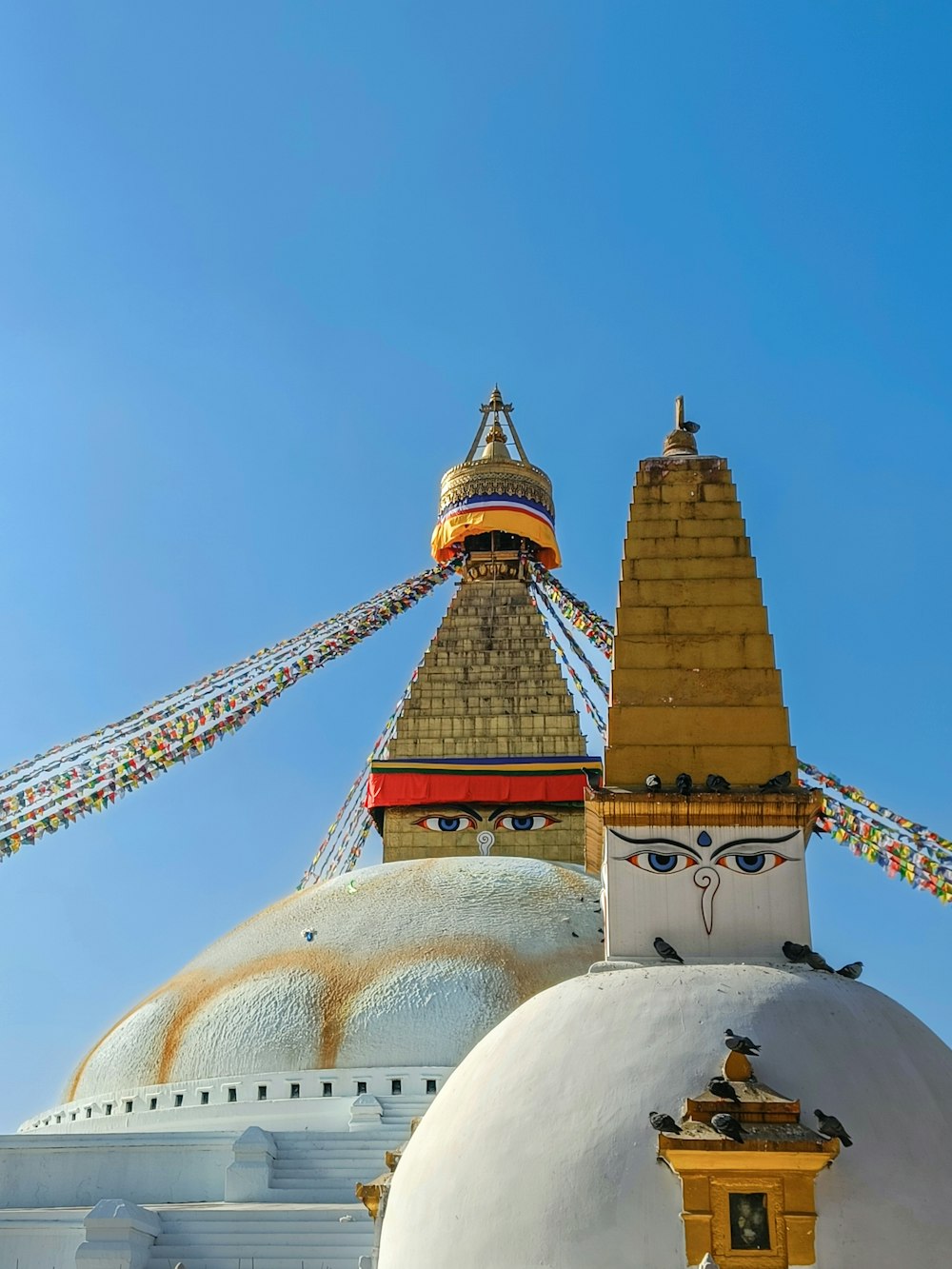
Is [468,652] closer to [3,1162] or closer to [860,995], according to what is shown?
[3,1162]

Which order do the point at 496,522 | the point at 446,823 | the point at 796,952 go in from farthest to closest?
1. the point at 496,522
2. the point at 446,823
3. the point at 796,952

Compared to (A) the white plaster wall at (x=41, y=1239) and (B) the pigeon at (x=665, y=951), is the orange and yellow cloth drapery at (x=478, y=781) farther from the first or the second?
(B) the pigeon at (x=665, y=951)

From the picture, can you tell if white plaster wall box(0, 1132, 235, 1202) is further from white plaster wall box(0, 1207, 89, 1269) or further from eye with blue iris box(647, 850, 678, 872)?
eye with blue iris box(647, 850, 678, 872)

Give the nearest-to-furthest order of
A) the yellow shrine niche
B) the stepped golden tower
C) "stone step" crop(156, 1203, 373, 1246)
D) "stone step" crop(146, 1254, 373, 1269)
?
the yellow shrine niche, "stone step" crop(146, 1254, 373, 1269), "stone step" crop(156, 1203, 373, 1246), the stepped golden tower

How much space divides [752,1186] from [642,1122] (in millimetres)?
548

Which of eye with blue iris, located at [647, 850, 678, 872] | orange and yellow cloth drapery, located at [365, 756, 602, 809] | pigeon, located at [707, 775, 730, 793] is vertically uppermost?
orange and yellow cloth drapery, located at [365, 756, 602, 809]

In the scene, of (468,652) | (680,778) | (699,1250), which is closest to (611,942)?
(680,778)

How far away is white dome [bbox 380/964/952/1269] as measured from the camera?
650 cm

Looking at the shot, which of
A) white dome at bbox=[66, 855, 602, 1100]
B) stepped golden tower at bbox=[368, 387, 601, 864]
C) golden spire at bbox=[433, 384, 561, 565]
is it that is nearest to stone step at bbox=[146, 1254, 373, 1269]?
white dome at bbox=[66, 855, 602, 1100]

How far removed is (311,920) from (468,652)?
758cm

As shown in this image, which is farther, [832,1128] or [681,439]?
[681,439]

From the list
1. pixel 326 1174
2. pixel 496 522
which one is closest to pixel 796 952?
pixel 326 1174

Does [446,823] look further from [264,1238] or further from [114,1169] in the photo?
[264,1238]

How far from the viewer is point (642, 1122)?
671 centimetres
